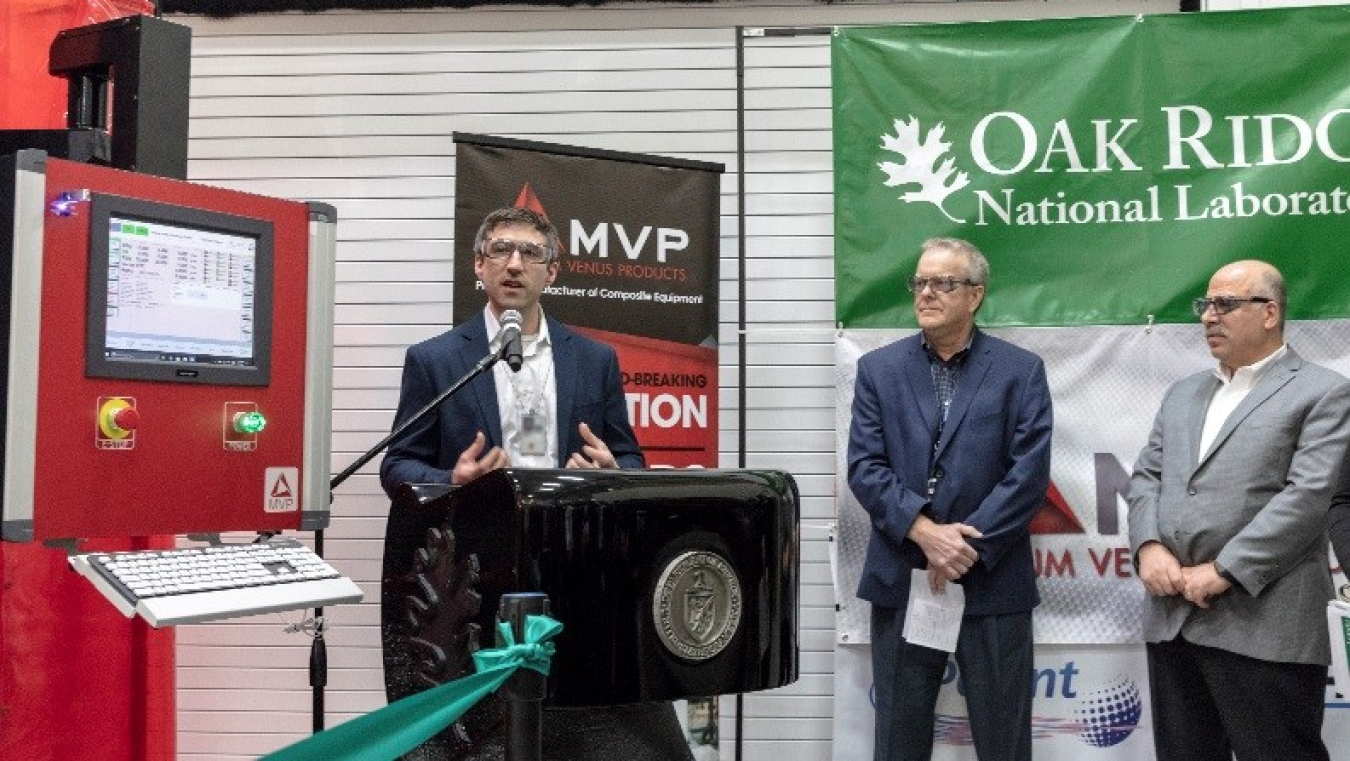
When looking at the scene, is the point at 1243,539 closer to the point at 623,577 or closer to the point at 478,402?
the point at 478,402

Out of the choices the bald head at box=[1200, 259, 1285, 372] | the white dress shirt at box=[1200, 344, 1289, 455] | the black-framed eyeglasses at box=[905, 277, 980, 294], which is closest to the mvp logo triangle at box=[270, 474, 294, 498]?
the black-framed eyeglasses at box=[905, 277, 980, 294]

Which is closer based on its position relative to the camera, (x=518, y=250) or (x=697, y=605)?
(x=697, y=605)

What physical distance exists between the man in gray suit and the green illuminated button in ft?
8.50

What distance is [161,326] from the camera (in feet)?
8.77

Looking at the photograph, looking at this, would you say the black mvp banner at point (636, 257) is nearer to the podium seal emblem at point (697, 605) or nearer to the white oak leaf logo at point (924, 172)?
the white oak leaf logo at point (924, 172)

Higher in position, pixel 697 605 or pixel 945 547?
pixel 697 605

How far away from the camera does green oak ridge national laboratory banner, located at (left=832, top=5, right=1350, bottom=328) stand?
4.54 metres

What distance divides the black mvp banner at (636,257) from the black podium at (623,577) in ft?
8.02

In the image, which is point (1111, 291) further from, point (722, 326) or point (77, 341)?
point (77, 341)

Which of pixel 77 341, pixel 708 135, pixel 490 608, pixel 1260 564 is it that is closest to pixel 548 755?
pixel 490 608

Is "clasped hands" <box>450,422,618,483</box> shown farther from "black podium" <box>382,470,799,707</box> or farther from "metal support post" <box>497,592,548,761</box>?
"metal support post" <box>497,592,548,761</box>

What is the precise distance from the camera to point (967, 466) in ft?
13.4

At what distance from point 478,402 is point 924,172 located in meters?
2.09

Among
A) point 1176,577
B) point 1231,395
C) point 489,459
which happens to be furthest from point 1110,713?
point 489,459
